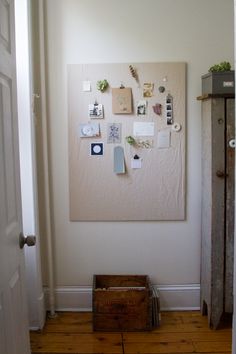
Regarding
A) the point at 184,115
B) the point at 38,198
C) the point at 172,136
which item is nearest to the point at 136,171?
the point at 172,136

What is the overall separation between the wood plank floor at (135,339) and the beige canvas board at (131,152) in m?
0.80

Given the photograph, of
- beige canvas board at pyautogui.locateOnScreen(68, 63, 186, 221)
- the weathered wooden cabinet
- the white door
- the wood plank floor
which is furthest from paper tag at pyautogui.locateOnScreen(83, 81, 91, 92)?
the wood plank floor

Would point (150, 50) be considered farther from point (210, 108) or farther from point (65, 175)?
point (65, 175)

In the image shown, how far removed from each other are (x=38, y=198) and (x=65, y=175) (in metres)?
0.27

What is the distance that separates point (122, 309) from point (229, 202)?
1.10m

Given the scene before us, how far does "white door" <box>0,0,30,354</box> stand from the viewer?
1430 mm

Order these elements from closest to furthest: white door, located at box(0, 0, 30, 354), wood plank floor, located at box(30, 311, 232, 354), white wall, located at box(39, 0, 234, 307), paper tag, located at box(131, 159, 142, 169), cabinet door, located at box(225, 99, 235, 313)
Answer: white door, located at box(0, 0, 30, 354) → wood plank floor, located at box(30, 311, 232, 354) → cabinet door, located at box(225, 99, 235, 313) → white wall, located at box(39, 0, 234, 307) → paper tag, located at box(131, 159, 142, 169)

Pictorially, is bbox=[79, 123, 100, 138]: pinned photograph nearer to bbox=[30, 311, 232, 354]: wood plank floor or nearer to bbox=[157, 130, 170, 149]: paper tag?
bbox=[157, 130, 170, 149]: paper tag

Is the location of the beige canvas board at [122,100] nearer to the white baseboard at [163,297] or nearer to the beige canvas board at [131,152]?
the beige canvas board at [131,152]

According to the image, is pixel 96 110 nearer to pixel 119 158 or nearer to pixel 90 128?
pixel 90 128

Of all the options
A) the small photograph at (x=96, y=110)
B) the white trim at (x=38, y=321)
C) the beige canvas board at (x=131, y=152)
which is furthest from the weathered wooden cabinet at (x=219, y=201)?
the white trim at (x=38, y=321)

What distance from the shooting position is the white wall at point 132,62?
276 cm

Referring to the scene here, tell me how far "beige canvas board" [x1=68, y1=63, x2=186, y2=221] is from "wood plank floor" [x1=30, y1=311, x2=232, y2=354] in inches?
31.4

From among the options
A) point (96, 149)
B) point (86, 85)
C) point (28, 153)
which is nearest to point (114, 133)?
point (96, 149)
